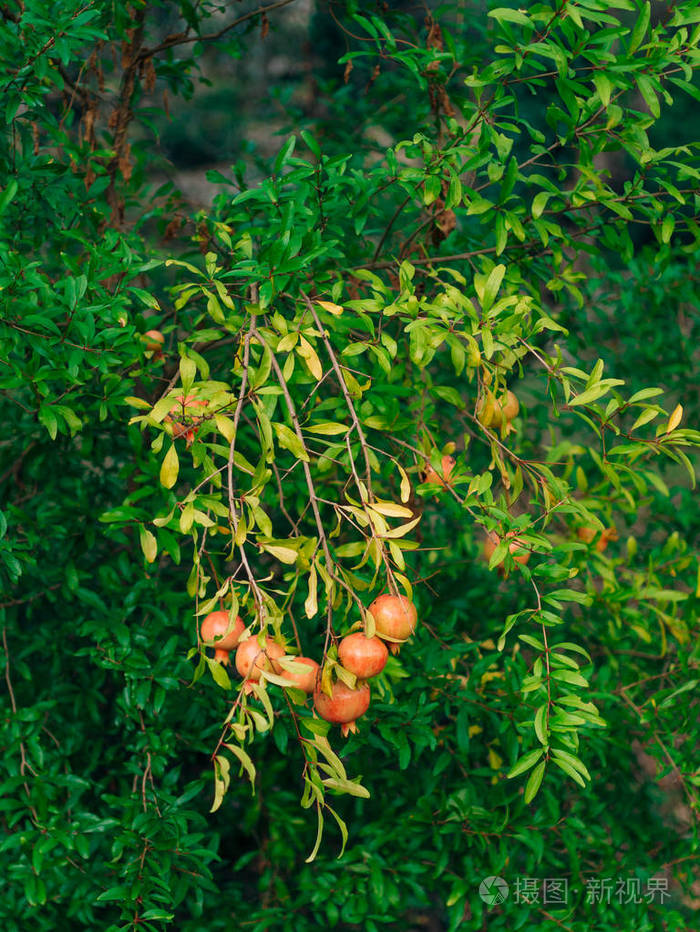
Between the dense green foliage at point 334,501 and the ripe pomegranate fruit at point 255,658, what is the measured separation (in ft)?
0.10

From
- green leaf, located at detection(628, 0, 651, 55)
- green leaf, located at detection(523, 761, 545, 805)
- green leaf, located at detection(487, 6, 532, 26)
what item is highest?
green leaf, located at detection(487, 6, 532, 26)

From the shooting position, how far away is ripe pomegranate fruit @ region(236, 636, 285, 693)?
2.78 ft

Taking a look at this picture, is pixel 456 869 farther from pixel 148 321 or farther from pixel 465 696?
pixel 148 321

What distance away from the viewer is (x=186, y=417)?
0.97 m

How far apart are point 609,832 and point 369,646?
1.25 metres

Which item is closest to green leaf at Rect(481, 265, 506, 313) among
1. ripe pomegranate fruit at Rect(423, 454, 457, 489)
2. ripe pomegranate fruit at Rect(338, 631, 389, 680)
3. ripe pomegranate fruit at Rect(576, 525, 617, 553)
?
ripe pomegranate fruit at Rect(423, 454, 457, 489)

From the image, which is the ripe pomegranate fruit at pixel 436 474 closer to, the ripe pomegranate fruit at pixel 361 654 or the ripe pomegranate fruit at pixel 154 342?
the ripe pomegranate fruit at pixel 361 654

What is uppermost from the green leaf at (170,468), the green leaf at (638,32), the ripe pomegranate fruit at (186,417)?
the green leaf at (638,32)

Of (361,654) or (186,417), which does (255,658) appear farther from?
(186,417)

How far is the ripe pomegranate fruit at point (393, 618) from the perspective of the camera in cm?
91

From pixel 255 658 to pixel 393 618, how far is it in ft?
0.52

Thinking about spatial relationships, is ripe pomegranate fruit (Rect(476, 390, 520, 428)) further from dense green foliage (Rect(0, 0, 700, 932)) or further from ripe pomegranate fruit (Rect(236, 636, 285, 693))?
ripe pomegranate fruit (Rect(236, 636, 285, 693))

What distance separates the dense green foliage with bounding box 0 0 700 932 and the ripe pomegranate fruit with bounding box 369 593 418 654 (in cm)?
2

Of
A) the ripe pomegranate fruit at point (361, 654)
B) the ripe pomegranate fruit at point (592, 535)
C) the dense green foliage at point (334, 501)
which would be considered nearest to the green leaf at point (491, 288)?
the dense green foliage at point (334, 501)
